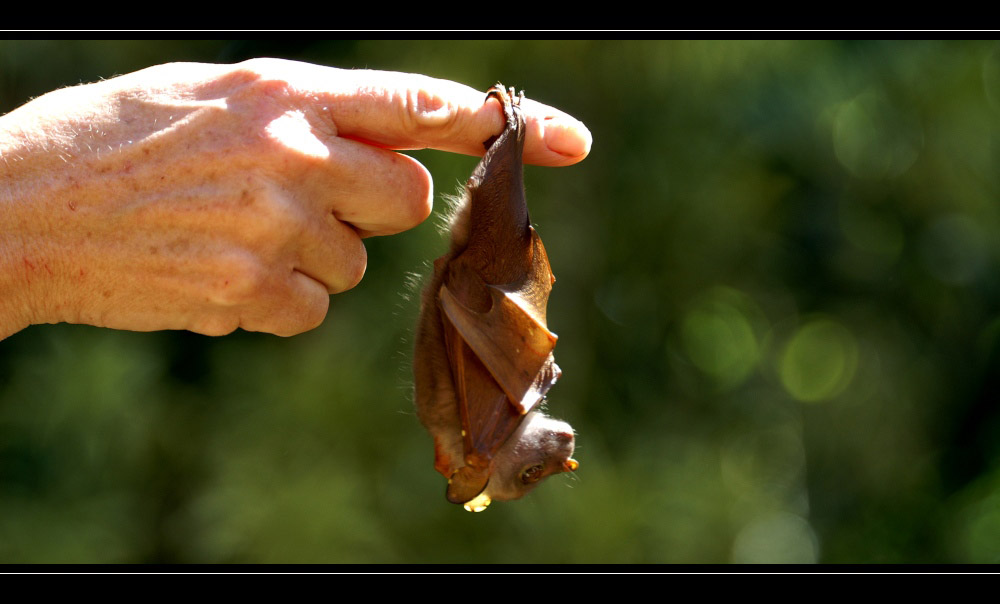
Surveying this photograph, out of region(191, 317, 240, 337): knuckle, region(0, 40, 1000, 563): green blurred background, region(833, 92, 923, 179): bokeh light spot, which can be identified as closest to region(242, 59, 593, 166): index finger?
region(191, 317, 240, 337): knuckle

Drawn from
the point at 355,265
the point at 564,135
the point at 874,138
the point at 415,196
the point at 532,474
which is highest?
the point at 564,135

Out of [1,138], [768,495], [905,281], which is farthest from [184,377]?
[905,281]

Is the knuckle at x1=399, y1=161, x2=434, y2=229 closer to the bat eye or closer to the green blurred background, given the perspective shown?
the bat eye

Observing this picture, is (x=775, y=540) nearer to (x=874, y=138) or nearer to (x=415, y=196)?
(x=874, y=138)

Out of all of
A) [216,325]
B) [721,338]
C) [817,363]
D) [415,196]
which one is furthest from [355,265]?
[817,363]

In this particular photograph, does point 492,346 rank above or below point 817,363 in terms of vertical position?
above
